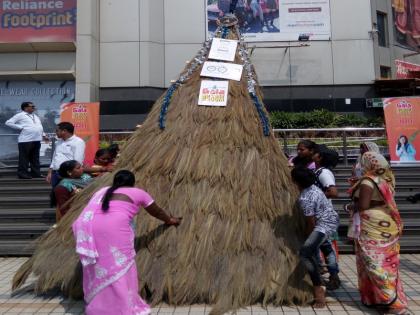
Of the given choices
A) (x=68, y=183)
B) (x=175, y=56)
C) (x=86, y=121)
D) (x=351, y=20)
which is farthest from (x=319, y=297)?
(x=351, y=20)

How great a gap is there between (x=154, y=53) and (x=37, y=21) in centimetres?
476

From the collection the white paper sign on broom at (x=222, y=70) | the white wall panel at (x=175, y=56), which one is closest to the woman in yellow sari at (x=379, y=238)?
the white paper sign on broom at (x=222, y=70)

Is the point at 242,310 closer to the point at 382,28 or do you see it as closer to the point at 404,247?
the point at 404,247

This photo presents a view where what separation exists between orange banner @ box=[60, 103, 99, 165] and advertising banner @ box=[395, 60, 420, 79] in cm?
1504

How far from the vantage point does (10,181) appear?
8.45 m

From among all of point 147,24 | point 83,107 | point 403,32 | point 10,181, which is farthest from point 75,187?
point 403,32

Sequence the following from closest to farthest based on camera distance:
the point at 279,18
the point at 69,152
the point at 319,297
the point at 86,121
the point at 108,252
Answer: the point at 108,252 < the point at 319,297 < the point at 69,152 < the point at 86,121 < the point at 279,18

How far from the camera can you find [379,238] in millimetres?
3842

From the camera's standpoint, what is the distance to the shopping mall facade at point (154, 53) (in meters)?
16.8

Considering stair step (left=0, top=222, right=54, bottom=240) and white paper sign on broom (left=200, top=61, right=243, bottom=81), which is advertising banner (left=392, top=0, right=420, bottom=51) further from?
stair step (left=0, top=222, right=54, bottom=240)

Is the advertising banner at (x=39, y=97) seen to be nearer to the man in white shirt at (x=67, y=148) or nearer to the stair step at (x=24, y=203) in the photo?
the stair step at (x=24, y=203)

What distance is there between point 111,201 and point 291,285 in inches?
75.7

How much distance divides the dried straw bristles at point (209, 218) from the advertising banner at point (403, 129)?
554 cm

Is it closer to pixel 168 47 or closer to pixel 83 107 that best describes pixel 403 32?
pixel 168 47
